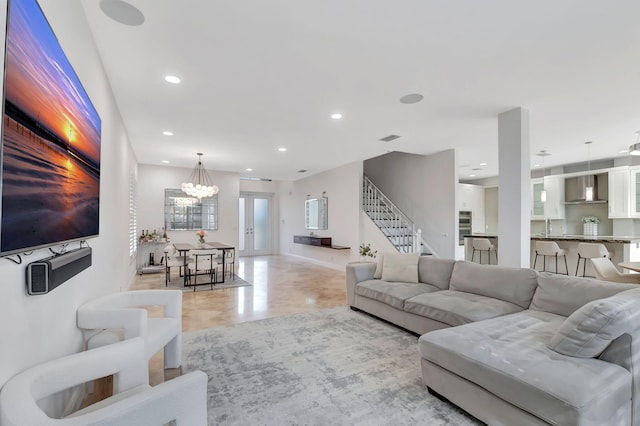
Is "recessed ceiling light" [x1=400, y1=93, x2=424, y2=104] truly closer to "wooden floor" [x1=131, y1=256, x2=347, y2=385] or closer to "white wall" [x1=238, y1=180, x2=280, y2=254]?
"wooden floor" [x1=131, y1=256, x2=347, y2=385]

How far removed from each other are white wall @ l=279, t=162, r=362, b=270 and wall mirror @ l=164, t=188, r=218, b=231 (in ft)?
9.40

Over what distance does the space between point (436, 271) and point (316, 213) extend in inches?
224

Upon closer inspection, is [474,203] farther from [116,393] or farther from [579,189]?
[116,393]

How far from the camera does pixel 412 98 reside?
12.5 feet

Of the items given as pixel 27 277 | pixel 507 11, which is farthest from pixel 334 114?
pixel 27 277

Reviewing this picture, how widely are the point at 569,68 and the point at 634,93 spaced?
1.42 meters

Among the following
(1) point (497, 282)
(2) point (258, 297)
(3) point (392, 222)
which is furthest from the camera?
(3) point (392, 222)

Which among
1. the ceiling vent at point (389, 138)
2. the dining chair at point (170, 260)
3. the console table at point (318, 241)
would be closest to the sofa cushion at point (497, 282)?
the ceiling vent at point (389, 138)

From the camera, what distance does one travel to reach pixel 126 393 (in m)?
1.50

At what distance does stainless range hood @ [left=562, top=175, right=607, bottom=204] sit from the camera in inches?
306

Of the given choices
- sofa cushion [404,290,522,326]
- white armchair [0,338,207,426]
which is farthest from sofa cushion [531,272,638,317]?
white armchair [0,338,207,426]

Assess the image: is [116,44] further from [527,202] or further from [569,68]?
[527,202]

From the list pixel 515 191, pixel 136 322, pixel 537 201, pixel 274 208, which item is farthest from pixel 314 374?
pixel 274 208

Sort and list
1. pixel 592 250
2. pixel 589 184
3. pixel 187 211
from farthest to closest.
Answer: pixel 187 211, pixel 589 184, pixel 592 250
